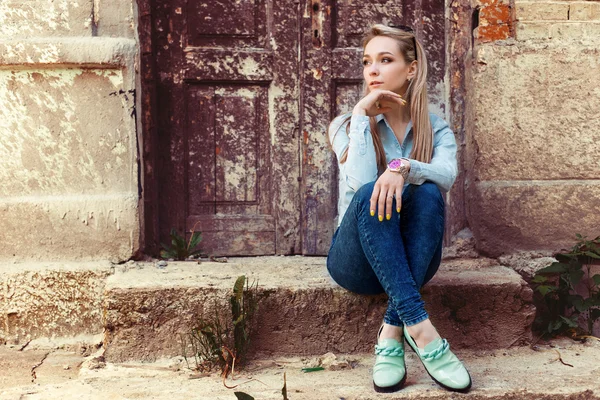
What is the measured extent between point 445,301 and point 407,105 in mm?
879

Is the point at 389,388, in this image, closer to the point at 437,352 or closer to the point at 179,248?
the point at 437,352

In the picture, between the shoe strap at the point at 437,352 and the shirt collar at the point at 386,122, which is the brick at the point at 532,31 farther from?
the shoe strap at the point at 437,352

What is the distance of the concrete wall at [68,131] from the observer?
3180mm

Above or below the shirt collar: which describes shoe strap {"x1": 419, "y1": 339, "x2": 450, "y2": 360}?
below

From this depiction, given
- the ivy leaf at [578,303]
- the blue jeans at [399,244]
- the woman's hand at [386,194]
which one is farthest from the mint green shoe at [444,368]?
the ivy leaf at [578,303]

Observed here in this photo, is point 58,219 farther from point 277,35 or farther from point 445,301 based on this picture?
point 445,301

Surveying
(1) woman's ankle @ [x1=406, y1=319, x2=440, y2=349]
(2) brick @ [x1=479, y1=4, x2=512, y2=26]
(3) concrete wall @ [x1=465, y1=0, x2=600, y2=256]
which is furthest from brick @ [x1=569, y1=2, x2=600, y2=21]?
(1) woman's ankle @ [x1=406, y1=319, x2=440, y2=349]

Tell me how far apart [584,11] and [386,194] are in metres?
1.79

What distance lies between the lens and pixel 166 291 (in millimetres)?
2824

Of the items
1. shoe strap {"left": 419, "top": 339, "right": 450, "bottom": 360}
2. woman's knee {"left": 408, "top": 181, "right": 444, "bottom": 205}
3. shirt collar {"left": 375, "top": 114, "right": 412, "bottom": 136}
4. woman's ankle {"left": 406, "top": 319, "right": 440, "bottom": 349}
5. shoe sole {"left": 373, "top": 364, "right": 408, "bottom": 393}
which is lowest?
shoe sole {"left": 373, "top": 364, "right": 408, "bottom": 393}

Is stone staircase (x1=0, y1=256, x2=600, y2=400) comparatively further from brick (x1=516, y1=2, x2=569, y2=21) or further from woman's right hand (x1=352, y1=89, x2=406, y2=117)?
brick (x1=516, y1=2, x2=569, y2=21)

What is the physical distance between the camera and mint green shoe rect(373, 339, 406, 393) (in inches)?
95.2

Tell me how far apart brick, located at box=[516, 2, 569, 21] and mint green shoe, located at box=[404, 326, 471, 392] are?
188cm

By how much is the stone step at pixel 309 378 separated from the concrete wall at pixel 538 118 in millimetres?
725
